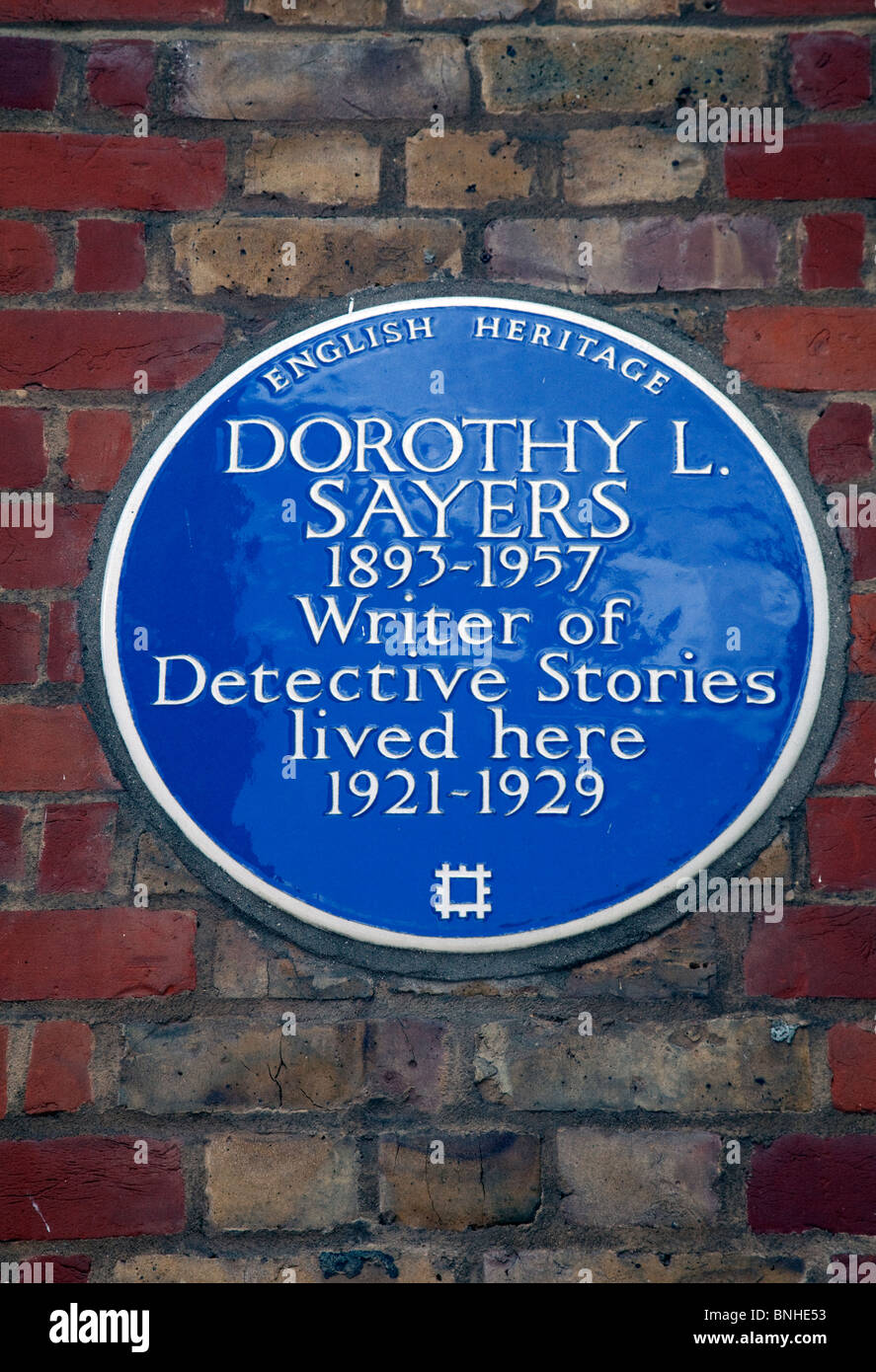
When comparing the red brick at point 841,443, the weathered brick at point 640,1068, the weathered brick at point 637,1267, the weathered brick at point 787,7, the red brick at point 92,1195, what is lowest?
the weathered brick at point 637,1267

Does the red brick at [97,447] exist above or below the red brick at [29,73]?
below

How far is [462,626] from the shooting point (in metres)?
1.51

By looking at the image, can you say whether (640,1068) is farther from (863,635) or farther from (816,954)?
(863,635)

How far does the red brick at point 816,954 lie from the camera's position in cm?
147

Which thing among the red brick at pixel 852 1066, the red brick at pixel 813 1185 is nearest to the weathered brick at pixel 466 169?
the red brick at pixel 852 1066

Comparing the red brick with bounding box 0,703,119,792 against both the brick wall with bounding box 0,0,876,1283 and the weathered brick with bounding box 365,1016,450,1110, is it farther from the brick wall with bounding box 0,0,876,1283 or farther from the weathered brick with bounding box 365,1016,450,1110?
the weathered brick with bounding box 365,1016,450,1110

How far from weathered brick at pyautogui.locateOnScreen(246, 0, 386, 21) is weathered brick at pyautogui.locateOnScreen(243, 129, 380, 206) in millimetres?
156

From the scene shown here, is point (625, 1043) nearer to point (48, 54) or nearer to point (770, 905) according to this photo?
point (770, 905)

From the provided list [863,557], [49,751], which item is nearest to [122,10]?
[49,751]

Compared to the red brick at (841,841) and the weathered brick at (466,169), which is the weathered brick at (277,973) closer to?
the red brick at (841,841)

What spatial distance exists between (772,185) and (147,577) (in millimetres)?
960

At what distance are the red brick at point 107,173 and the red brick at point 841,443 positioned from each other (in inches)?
33.2

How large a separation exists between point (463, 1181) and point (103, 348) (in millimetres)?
1138

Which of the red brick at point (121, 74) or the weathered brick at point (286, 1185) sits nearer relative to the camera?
the weathered brick at point (286, 1185)
